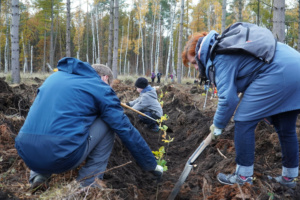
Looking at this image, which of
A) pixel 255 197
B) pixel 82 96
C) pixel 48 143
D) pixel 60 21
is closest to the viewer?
pixel 48 143

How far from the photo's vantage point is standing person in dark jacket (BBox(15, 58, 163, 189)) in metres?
1.92

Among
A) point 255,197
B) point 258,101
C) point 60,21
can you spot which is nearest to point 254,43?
point 258,101

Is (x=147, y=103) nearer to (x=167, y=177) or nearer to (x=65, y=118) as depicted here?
(x=167, y=177)

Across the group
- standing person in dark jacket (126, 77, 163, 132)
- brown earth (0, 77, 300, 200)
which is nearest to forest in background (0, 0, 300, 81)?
standing person in dark jacket (126, 77, 163, 132)

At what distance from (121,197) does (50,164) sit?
754 mm

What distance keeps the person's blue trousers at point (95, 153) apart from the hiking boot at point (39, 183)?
34 mm

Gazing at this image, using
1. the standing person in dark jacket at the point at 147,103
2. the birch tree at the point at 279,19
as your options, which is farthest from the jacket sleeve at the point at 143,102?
the birch tree at the point at 279,19

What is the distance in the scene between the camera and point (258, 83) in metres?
2.18

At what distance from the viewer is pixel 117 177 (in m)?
2.62

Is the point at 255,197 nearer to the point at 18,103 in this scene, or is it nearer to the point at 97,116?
the point at 97,116

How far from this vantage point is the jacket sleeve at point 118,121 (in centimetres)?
213

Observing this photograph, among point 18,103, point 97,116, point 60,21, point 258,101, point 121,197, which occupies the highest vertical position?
point 60,21

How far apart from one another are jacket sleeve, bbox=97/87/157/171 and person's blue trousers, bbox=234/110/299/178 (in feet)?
2.90

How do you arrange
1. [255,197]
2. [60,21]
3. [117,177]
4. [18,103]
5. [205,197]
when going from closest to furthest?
1. [255,197]
2. [205,197]
3. [117,177]
4. [18,103]
5. [60,21]
